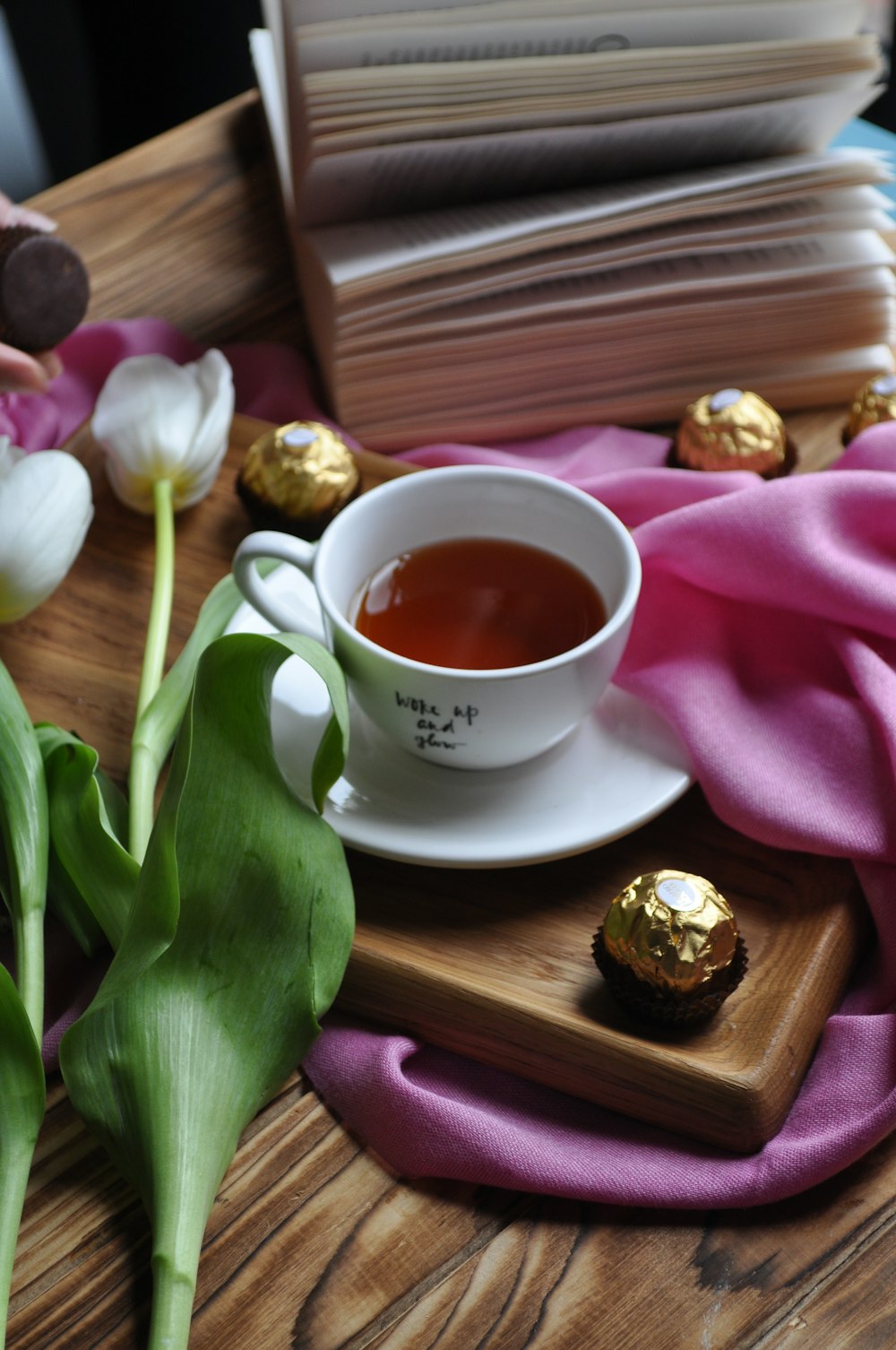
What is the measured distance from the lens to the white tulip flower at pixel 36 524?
0.61m

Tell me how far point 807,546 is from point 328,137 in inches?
14.3

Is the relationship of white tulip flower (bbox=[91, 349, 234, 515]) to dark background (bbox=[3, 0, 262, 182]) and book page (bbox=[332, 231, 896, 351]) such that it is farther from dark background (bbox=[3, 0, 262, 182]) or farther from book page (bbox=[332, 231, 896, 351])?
dark background (bbox=[3, 0, 262, 182])

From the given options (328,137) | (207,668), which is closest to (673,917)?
(207,668)

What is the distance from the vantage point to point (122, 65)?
1592 millimetres

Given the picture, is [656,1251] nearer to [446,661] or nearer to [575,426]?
[446,661]

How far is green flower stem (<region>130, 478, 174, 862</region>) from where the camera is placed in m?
0.55

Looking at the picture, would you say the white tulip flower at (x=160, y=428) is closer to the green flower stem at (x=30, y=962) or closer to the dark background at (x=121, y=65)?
the green flower stem at (x=30, y=962)

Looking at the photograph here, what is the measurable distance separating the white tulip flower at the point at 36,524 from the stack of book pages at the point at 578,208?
0.65 feet

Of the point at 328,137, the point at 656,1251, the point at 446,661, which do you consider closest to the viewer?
the point at 656,1251

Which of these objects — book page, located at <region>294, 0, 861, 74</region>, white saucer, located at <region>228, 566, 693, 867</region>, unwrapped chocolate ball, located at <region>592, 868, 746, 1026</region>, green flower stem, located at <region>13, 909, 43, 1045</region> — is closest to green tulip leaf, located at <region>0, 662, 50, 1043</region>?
green flower stem, located at <region>13, 909, 43, 1045</region>

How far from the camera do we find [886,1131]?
0.47 m

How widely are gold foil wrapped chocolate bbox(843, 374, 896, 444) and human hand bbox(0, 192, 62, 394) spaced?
450 millimetres

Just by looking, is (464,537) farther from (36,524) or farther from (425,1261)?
(425,1261)

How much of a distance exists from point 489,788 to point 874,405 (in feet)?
1.09
